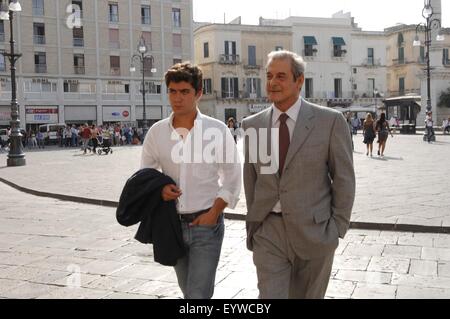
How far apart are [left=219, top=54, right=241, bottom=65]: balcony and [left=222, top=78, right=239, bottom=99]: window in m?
1.57

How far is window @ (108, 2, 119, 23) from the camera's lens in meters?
46.9

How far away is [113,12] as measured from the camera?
4706cm

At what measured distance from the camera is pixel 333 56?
177 ft

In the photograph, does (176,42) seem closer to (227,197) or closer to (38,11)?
(38,11)

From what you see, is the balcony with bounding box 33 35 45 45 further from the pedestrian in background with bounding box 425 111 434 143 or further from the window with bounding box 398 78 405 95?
the window with bounding box 398 78 405 95

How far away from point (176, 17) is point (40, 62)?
1333cm

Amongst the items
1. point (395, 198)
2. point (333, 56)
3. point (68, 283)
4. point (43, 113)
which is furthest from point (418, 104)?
point (68, 283)

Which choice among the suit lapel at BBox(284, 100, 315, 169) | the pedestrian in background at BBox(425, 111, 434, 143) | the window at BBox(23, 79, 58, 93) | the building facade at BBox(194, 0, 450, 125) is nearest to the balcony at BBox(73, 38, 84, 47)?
the window at BBox(23, 79, 58, 93)

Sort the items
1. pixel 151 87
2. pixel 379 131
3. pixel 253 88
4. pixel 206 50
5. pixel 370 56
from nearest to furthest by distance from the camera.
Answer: pixel 379 131 < pixel 151 87 < pixel 206 50 < pixel 253 88 < pixel 370 56

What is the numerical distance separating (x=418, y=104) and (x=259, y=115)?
3717 centimetres

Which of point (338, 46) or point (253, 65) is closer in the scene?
point (253, 65)

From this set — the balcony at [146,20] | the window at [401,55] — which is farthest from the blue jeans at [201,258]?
the window at [401,55]

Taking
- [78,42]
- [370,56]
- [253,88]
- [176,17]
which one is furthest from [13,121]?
[370,56]

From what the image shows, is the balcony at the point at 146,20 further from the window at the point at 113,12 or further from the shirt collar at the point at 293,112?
the shirt collar at the point at 293,112
